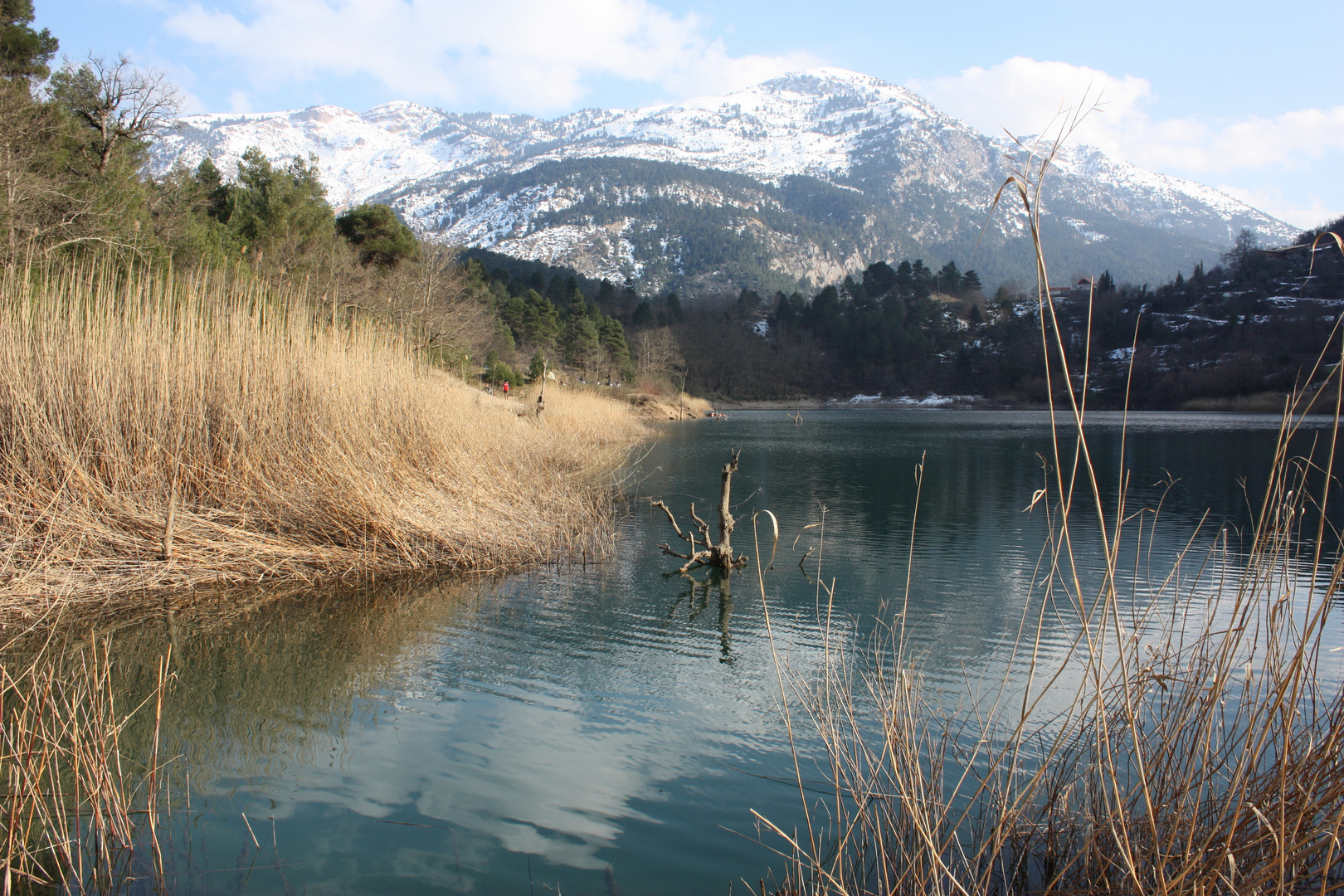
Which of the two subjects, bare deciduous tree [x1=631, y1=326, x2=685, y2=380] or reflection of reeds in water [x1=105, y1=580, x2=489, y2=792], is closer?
reflection of reeds in water [x1=105, y1=580, x2=489, y2=792]

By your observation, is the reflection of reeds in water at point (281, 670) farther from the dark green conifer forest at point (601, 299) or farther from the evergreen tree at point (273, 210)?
the evergreen tree at point (273, 210)

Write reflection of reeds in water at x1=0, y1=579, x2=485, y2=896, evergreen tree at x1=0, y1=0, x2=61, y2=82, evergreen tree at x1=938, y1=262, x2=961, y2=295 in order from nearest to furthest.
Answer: reflection of reeds in water at x1=0, y1=579, x2=485, y2=896, evergreen tree at x1=0, y1=0, x2=61, y2=82, evergreen tree at x1=938, y1=262, x2=961, y2=295

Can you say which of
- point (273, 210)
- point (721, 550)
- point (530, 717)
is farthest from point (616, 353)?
point (530, 717)

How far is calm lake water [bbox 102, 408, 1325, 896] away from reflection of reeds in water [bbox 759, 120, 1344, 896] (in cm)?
63

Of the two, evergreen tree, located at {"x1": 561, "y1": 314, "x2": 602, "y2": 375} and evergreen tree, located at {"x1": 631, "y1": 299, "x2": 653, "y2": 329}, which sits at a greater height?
evergreen tree, located at {"x1": 631, "y1": 299, "x2": 653, "y2": 329}

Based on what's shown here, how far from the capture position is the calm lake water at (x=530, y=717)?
412cm

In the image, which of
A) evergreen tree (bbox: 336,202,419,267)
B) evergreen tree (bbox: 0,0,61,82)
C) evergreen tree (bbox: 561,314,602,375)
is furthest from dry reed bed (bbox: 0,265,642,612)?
evergreen tree (bbox: 561,314,602,375)

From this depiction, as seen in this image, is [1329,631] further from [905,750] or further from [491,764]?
[491,764]

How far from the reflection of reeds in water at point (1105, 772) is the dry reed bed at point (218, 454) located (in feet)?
18.6

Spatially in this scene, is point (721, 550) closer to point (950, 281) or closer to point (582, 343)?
point (582, 343)

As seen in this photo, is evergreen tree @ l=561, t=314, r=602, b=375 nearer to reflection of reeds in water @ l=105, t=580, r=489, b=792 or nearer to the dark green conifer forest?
the dark green conifer forest

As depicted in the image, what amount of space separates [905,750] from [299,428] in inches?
350

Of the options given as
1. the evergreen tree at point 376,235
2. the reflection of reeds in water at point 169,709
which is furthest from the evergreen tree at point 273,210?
the reflection of reeds in water at point 169,709

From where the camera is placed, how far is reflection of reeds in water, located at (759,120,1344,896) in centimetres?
237
